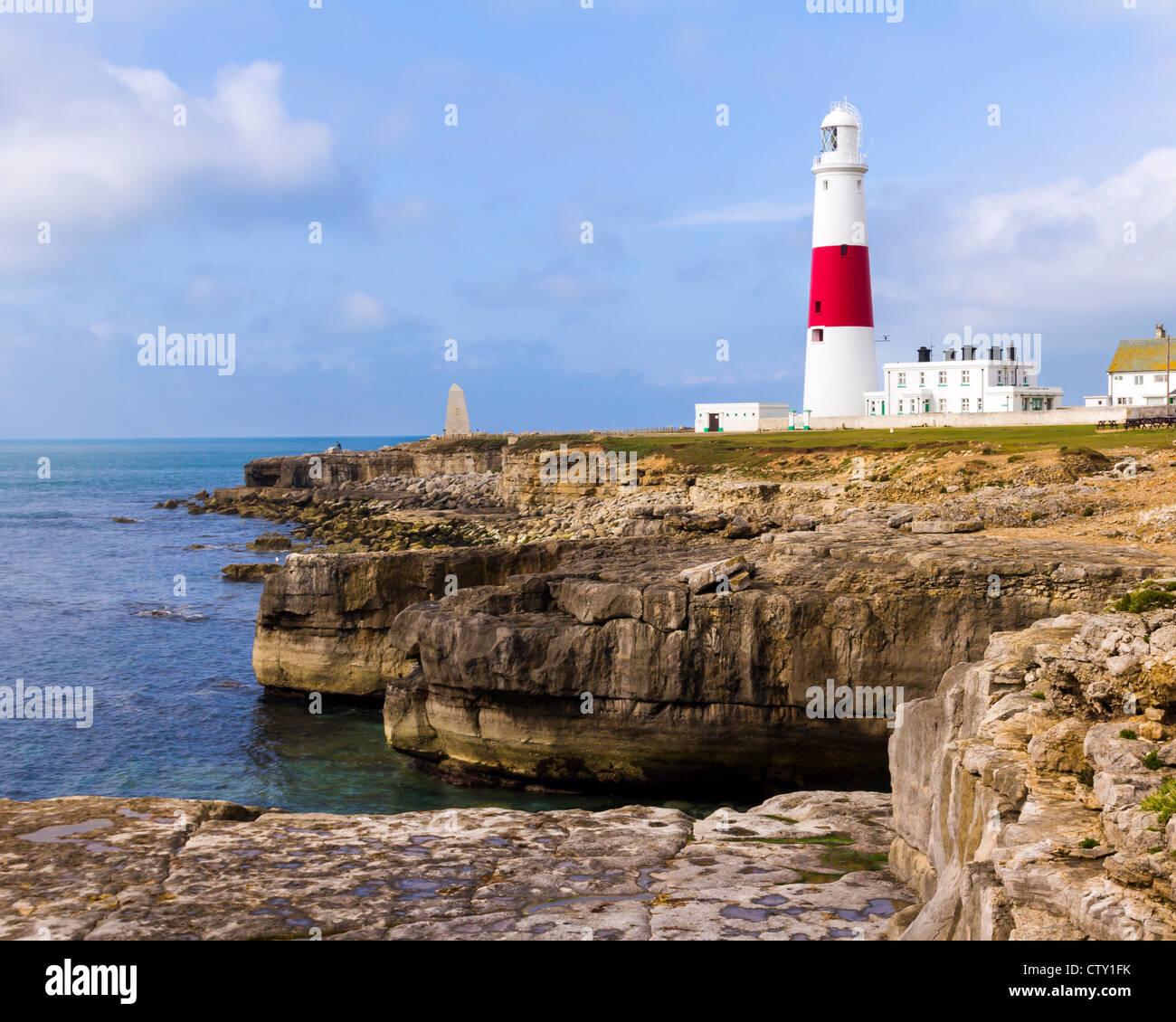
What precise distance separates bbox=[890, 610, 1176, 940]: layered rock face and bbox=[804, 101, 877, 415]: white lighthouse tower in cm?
4975

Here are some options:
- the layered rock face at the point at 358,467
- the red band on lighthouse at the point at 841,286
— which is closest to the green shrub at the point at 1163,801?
the red band on lighthouse at the point at 841,286

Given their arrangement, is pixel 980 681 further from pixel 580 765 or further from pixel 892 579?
pixel 580 765

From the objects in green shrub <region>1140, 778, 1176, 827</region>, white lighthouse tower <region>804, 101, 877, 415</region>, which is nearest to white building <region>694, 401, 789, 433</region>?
white lighthouse tower <region>804, 101, 877, 415</region>

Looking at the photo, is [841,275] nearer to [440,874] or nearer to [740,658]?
[740,658]

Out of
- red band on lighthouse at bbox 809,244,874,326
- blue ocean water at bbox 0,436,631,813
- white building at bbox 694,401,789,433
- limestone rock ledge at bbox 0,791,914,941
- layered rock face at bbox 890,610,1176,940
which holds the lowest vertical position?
blue ocean water at bbox 0,436,631,813

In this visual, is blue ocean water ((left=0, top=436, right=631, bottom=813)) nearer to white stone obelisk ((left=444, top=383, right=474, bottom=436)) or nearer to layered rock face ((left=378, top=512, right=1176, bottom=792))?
layered rock face ((left=378, top=512, right=1176, bottom=792))

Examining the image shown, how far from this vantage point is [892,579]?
67.8 ft

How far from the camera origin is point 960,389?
209ft

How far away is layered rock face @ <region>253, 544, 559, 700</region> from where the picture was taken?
1134 inches

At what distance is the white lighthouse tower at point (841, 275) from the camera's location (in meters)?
58.6

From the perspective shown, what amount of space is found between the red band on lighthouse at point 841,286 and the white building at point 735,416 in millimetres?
8057

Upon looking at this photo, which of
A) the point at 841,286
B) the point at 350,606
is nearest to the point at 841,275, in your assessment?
the point at 841,286

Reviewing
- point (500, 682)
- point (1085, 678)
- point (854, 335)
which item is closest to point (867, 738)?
point (500, 682)
